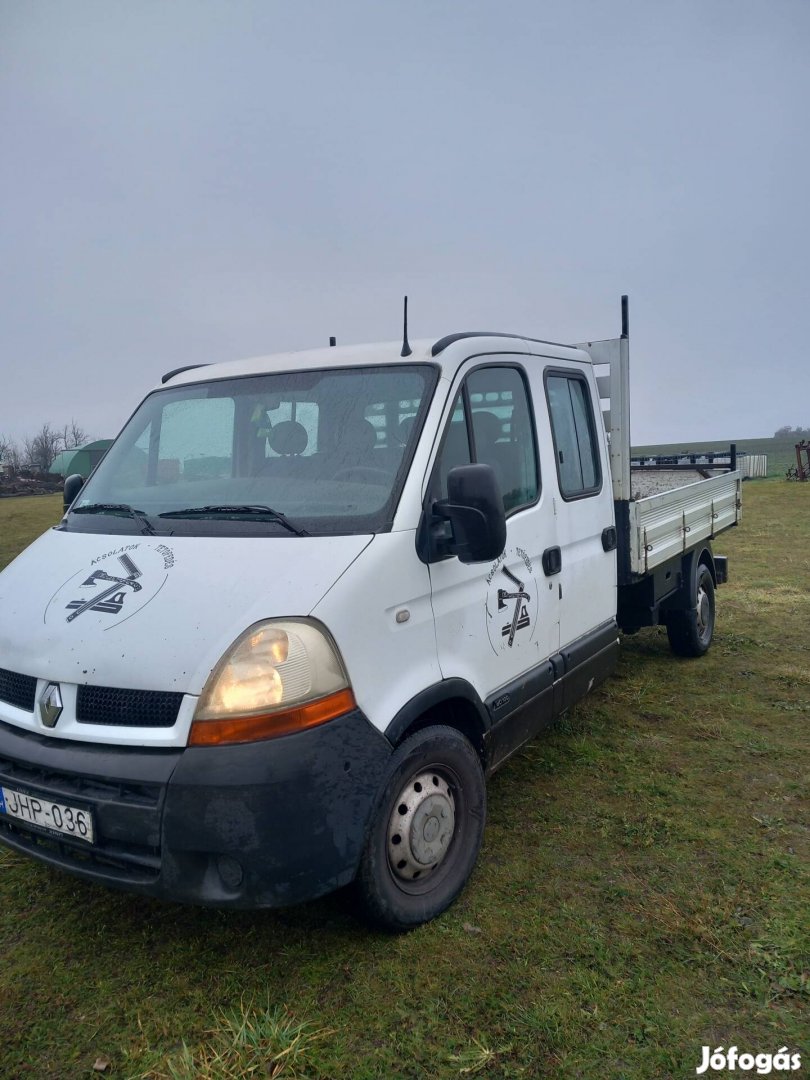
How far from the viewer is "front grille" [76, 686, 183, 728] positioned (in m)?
2.44

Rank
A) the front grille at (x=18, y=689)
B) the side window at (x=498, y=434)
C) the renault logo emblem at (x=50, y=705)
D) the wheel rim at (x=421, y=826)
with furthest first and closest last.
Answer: the side window at (x=498, y=434) → the wheel rim at (x=421, y=826) → the front grille at (x=18, y=689) → the renault logo emblem at (x=50, y=705)

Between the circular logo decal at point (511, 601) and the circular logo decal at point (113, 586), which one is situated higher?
the circular logo decal at point (113, 586)

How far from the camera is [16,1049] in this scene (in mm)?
2426

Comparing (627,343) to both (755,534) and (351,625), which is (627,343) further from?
(755,534)

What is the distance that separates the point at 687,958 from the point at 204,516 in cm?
234

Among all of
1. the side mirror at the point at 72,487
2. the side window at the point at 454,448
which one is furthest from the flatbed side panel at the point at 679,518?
the side mirror at the point at 72,487

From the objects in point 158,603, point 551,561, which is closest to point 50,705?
point 158,603

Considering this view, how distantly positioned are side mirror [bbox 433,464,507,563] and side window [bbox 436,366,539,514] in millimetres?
243

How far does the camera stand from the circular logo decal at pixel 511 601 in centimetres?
331

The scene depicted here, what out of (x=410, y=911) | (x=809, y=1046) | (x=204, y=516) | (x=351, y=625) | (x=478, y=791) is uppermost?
(x=204, y=516)

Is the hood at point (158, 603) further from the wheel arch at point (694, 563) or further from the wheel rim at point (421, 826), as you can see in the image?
the wheel arch at point (694, 563)

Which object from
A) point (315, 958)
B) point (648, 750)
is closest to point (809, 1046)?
→ point (315, 958)

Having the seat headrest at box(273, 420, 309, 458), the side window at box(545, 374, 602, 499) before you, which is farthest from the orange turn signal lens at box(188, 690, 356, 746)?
the side window at box(545, 374, 602, 499)

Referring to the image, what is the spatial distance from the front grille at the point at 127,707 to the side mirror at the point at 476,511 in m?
1.09
